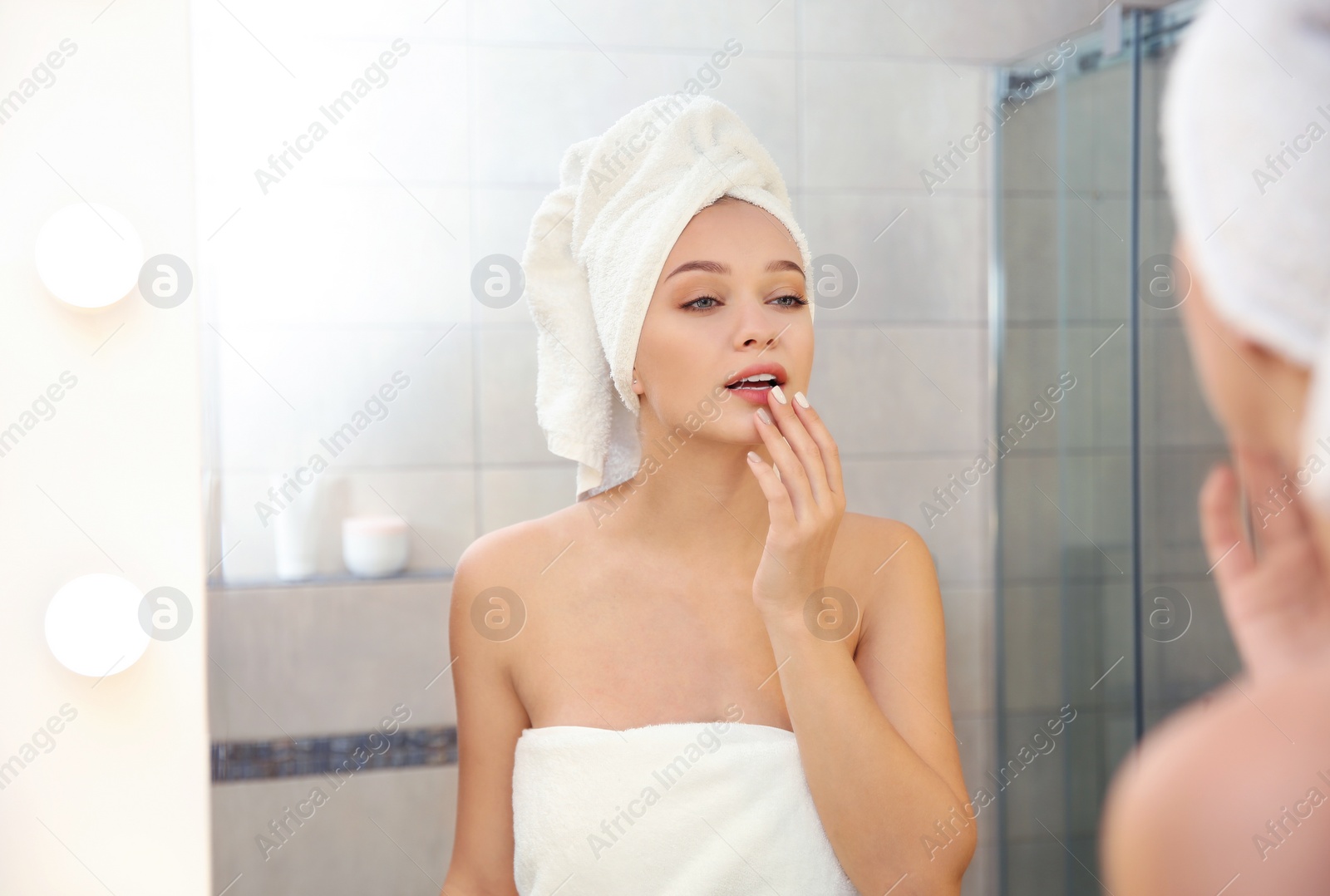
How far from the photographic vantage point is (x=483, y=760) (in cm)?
80

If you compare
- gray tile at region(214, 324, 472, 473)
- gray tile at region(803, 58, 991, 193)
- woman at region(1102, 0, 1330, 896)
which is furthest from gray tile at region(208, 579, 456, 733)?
woman at region(1102, 0, 1330, 896)

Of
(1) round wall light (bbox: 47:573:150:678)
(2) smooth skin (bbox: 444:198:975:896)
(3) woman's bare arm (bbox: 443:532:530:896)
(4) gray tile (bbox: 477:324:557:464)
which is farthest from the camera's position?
(4) gray tile (bbox: 477:324:557:464)

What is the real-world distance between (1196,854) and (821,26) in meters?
1.20

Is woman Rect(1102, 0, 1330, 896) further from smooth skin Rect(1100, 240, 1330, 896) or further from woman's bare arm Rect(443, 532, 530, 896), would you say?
woman's bare arm Rect(443, 532, 530, 896)

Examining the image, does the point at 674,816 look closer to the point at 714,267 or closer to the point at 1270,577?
the point at 714,267

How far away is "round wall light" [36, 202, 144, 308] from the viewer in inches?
18.1

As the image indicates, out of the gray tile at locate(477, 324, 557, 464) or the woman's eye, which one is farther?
the gray tile at locate(477, 324, 557, 464)

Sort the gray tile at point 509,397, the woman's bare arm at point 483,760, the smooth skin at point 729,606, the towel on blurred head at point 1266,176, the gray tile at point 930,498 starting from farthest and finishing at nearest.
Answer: the gray tile at point 930,498
the gray tile at point 509,397
the woman's bare arm at point 483,760
the smooth skin at point 729,606
the towel on blurred head at point 1266,176

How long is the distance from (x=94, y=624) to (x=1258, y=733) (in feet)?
1.62

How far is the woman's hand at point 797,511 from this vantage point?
0.68m

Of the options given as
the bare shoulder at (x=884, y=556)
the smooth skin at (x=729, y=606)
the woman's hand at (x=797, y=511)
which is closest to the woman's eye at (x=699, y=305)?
the smooth skin at (x=729, y=606)

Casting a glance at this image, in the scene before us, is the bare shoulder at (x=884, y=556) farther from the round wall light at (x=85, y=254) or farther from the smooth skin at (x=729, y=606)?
the round wall light at (x=85, y=254)

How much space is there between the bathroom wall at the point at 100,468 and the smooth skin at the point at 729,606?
34 centimetres

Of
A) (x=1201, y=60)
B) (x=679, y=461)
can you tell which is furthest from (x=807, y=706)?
(x=1201, y=60)
